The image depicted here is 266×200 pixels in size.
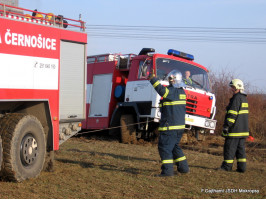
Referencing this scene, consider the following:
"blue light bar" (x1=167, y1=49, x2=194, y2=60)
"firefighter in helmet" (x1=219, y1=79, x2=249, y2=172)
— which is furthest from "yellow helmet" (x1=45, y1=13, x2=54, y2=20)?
"blue light bar" (x1=167, y1=49, x2=194, y2=60)

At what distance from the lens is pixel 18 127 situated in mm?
6422

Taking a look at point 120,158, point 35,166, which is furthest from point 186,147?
point 35,166

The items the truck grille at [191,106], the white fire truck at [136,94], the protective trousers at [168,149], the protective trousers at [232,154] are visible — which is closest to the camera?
the protective trousers at [168,149]

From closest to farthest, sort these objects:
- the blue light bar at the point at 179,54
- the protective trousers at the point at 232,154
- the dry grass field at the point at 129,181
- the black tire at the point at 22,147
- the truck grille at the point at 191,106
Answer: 1. the dry grass field at the point at 129,181
2. the black tire at the point at 22,147
3. the protective trousers at the point at 232,154
4. the truck grille at the point at 191,106
5. the blue light bar at the point at 179,54

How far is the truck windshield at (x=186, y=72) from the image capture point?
12.6 m

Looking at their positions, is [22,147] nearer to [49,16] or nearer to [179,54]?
[49,16]

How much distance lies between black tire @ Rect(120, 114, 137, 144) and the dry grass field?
3.27 meters

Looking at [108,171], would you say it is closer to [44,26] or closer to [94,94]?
[44,26]

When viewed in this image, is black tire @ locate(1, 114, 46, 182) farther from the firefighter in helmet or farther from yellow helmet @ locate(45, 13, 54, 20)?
the firefighter in helmet

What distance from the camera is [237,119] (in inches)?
324

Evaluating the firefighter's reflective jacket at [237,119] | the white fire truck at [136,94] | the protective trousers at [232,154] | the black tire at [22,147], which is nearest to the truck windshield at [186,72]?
the white fire truck at [136,94]

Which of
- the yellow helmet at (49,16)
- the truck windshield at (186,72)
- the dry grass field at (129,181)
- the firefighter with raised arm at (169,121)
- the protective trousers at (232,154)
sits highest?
the yellow helmet at (49,16)

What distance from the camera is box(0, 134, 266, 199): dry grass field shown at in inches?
234

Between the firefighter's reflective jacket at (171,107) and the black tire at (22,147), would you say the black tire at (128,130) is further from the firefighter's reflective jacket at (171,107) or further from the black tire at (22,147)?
the black tire at (22,147)
